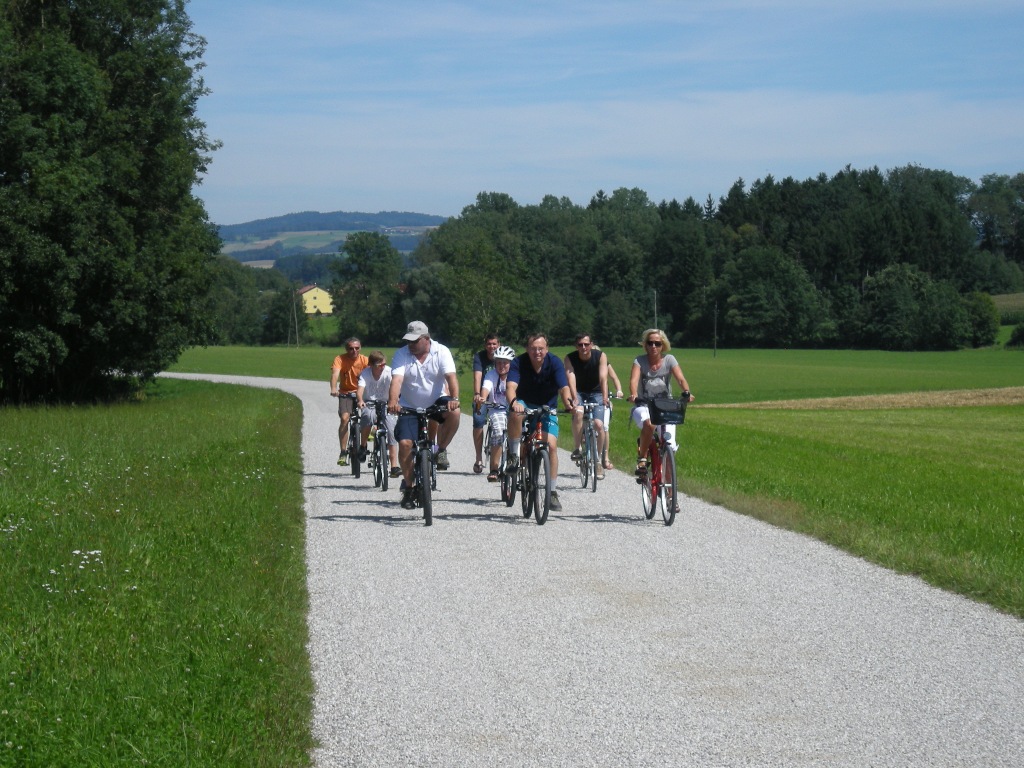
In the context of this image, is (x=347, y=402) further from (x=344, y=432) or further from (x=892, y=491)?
(x=892, y=491)

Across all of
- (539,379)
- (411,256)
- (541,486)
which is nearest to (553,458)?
(541,486)

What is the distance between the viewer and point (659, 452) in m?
11.8

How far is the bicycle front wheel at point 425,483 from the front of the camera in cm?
1130

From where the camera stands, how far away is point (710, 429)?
26.5 m

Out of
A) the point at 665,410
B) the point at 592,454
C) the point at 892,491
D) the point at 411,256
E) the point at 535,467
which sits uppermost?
the point at 411,256

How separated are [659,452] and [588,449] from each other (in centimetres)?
283

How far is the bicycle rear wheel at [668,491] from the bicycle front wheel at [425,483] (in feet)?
6.85

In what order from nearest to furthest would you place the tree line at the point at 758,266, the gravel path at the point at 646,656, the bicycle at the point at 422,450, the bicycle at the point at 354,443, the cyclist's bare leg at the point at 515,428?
1. the gravel path at the point at 646,656
2. the bicycle at the point at 422,450
3. the cyclist's bare leg at the point at 515,428
4. the bicycle at the point at 354,443
5. the tree line at the point at 758,266

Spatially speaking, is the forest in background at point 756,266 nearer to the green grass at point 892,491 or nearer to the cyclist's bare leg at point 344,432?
the green grass at point 892,491

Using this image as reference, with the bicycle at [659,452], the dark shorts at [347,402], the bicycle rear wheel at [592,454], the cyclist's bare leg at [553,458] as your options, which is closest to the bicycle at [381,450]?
the dark shorts at [347,402]

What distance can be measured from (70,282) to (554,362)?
25465 mm

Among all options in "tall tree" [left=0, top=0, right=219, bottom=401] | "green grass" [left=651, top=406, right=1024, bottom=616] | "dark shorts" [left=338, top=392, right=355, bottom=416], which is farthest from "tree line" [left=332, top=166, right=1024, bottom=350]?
"dark shorts" [left=338, top=392, right=355, bottom=416]

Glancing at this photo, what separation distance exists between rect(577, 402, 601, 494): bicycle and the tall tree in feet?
74.7

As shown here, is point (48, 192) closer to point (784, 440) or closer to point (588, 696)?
point (784, 440)
